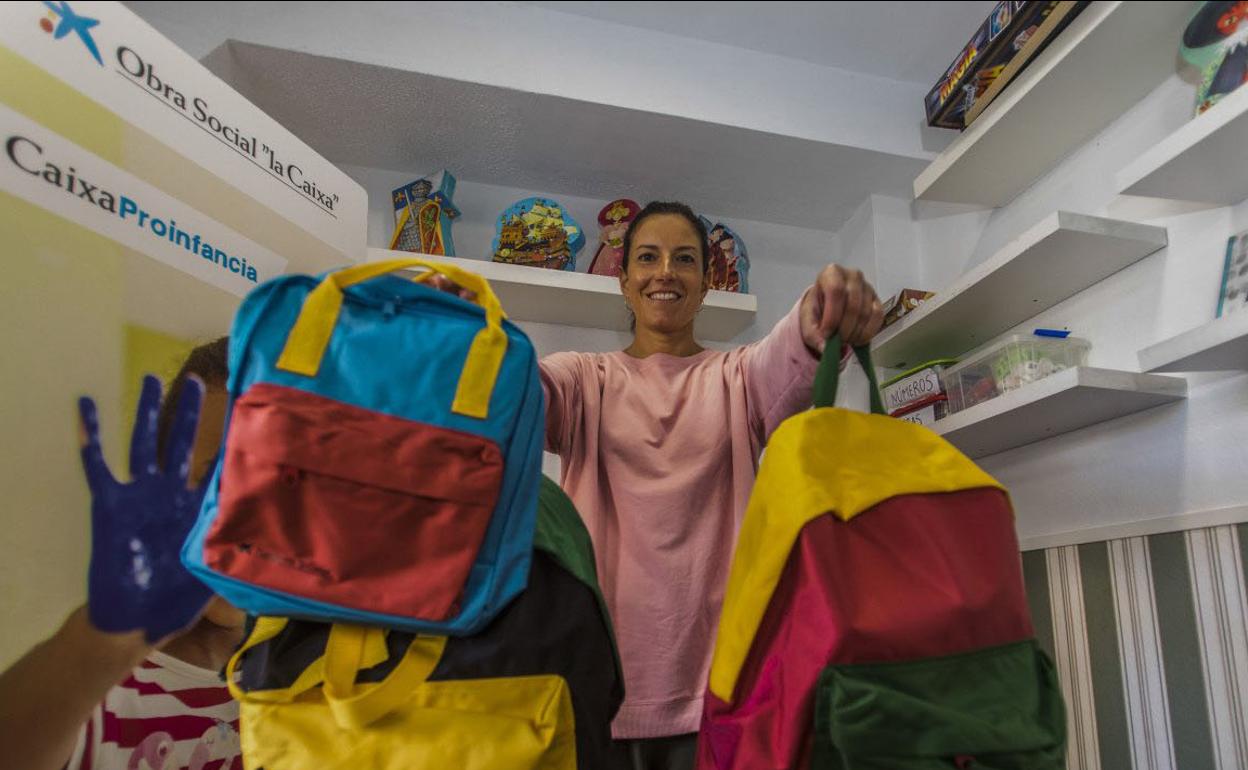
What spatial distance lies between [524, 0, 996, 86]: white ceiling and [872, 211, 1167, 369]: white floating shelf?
27 cm

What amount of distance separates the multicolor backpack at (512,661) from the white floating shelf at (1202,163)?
0.74 meters

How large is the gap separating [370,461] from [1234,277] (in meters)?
0.99

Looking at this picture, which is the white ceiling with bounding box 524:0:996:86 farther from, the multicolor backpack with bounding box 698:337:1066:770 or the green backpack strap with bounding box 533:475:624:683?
the green backpack strap with bounding box 533:475:624:683

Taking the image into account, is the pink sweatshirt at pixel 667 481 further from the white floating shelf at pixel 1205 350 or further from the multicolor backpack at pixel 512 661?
the white floating shelf at pixel 1205 350

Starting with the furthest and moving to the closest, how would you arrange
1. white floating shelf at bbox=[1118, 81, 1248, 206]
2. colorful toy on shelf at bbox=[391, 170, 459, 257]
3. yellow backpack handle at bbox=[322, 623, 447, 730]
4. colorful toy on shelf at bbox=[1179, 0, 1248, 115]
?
colorful toy on shelf at bbox=[391, 170, 459, 257], white floating shelf at bbox=[1118, 81, 1248, 206], yellow backpack handle at bbox=[322, 623, 447, 730], colorful toy on shelf at bbox=[1179, 0, 1248, 115]

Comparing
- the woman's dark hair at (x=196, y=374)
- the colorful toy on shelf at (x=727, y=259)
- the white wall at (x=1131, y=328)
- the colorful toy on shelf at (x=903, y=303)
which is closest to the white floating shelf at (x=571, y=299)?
the colorful toy on shelf at (x=727, y=259)

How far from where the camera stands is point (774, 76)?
1.08m

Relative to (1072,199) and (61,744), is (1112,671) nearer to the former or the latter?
(1072,199)

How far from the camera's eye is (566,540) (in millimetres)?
722

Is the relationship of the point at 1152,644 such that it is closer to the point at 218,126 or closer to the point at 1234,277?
the point at 1234,277

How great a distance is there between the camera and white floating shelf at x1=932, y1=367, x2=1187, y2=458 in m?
0.99

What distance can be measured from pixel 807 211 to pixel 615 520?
3.49 feet

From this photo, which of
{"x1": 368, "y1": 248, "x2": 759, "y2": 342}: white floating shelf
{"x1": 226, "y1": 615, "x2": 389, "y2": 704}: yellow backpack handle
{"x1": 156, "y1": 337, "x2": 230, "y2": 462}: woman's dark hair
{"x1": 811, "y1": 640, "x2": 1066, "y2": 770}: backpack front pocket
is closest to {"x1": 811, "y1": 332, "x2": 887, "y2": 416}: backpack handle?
{"x1": 811, "y1": 640, "x2": 1066, "y2": 770}: backpack front pocket

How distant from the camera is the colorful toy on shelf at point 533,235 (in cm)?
173
